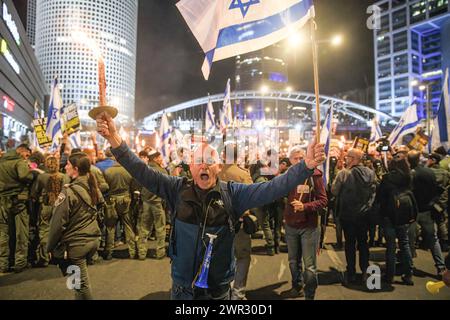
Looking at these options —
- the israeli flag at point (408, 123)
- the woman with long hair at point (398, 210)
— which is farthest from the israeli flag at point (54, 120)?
the israeli flag at point (408, 123)

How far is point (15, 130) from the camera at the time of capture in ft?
119

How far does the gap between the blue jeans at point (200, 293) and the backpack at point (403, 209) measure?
3983 mm

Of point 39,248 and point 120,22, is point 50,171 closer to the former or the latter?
point 39,248

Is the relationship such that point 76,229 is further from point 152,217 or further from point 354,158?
point 354,158

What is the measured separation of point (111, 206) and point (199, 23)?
479cm

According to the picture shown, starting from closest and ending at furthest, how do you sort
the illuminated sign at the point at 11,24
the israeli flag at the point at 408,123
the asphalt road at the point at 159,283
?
the asphalt road at the point at 159,283, the israeli flag at the point at 408,123, the illuminated sign at the point at 11,24

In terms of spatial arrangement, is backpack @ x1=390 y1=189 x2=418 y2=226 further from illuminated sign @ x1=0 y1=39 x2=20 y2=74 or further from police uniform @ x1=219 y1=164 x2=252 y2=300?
illuminated sign @ x1=0 y1=39 x2=20 y2=74

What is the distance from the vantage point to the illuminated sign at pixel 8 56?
1182 inches

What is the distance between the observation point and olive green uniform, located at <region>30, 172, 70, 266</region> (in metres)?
6.02

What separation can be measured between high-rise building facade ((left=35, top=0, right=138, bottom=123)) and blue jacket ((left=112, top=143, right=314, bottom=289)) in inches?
53.2

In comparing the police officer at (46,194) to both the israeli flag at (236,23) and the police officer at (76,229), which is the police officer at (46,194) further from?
the israeli flag at (236,23)

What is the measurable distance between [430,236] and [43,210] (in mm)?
7380
